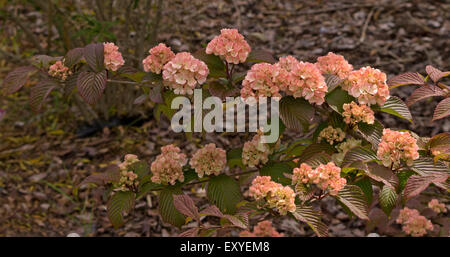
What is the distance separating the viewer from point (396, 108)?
4.33 feet

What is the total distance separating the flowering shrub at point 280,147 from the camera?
1.16 metres

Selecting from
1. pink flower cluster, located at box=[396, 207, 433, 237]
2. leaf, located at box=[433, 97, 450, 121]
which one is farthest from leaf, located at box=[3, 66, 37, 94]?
pink flower cluster, located at box=[396, 207, 433, 237]

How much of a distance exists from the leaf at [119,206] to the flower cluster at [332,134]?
55cm

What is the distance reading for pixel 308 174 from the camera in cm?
114

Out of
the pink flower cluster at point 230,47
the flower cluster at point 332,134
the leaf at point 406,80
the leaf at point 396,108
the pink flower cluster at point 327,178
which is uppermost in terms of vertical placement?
the pink flower cluster at point 230,47

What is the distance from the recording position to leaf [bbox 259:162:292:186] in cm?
137

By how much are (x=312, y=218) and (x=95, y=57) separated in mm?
708

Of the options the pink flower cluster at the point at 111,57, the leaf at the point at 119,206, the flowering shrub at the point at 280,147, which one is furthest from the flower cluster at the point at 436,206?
the pink flower cluster at the point at 111,57

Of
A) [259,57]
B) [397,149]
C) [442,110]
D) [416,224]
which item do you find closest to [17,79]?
[259,57]

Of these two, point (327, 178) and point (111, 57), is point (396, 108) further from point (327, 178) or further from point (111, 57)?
point (111, 57)

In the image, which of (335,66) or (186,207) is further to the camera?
(335,66)

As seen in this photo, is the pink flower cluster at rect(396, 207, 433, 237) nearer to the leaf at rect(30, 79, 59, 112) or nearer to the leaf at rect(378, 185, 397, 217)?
the leaf at rect(378, 185, 397, 217)

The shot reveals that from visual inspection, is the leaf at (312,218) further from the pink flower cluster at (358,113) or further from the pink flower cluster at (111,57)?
the pink flower cluster at (111,57)
